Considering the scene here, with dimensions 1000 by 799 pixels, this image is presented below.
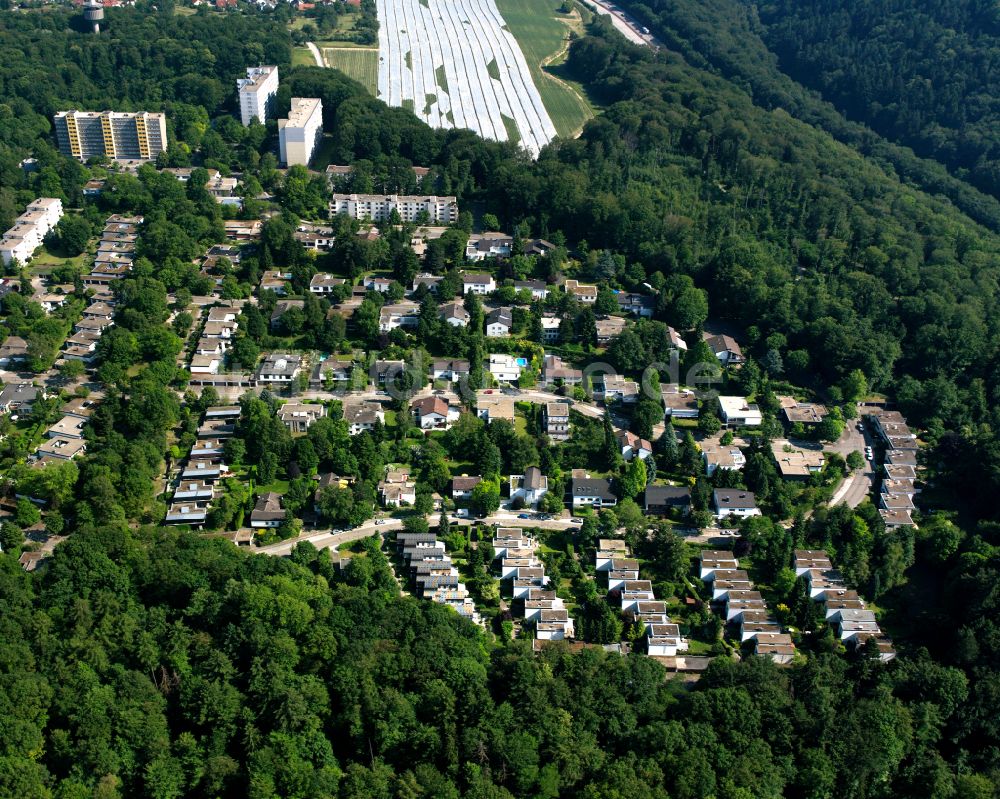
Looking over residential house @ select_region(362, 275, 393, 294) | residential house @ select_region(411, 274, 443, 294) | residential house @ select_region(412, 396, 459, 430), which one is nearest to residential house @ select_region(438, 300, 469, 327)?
residential house @ select_region(411, 274, 443, 294)

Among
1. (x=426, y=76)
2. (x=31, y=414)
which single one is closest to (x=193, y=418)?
(x=31, y=414)

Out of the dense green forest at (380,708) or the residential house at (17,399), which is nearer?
the dense green forest at (380,708)

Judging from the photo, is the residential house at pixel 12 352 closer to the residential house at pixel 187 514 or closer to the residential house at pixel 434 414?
the residential house at pixel 187 514

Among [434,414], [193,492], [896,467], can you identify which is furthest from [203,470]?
[896,467]

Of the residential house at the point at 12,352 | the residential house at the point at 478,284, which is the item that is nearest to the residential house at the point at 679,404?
the residential house at the point at 478,284

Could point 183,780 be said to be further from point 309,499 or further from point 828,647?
point 828,647

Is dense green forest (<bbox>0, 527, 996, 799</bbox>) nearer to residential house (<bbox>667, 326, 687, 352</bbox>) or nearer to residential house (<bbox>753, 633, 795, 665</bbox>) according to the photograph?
residential house (<bbox>753, 633, 795, 665</bbox>)
